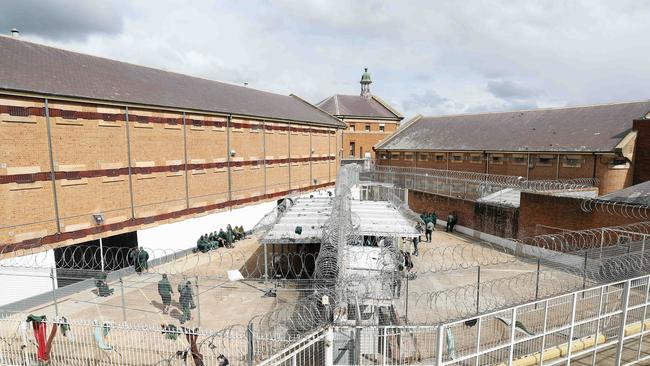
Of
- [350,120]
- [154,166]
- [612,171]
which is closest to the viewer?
[154,166]

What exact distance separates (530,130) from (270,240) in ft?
79.7

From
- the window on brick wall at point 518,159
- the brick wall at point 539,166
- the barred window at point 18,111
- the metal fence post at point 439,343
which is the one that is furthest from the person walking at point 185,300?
the window on brick wall at point 518,159

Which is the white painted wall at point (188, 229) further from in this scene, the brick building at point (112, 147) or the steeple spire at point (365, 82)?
the steeple spire at point (365, 82)

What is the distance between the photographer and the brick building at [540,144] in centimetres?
2175

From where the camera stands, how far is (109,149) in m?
14.9

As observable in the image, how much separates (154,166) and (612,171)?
25.9 metres

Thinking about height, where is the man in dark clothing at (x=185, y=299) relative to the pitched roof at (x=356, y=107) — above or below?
below

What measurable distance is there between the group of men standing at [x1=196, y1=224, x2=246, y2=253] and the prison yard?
0.43 feet

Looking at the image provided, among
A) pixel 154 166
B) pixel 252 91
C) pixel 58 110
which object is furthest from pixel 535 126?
pixel 58 110

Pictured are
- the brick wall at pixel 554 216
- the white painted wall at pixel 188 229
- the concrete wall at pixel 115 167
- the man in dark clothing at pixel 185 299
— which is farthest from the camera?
the white painted wall at pixel 188 229

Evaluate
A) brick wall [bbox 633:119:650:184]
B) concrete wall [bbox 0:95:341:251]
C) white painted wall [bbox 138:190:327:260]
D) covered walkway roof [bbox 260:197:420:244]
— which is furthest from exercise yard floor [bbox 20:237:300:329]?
brick wall [bbox 633:119:650:184]

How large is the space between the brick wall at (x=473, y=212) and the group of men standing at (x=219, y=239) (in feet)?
42.1

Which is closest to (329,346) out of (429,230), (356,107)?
(429,230)

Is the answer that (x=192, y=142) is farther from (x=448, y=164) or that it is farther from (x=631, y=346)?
(x=448, y=164)
